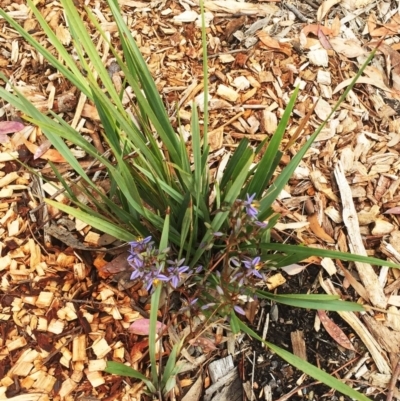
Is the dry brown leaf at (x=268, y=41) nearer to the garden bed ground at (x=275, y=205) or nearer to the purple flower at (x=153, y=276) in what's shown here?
the garden bed ground at (x=275, y=205)

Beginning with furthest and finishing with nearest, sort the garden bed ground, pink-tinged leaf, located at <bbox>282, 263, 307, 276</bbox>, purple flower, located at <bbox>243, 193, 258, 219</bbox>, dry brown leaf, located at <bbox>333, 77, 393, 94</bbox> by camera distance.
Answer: dry brown leaf, located at <bbox>333, 77, 393, 94</bbox>, pink-tinged leaf, located at <bbox>282, 263, 307, 276</bbox>, the garden bed ground, purple flower, located at <bbox>243, 193, 258, 219</bbox>

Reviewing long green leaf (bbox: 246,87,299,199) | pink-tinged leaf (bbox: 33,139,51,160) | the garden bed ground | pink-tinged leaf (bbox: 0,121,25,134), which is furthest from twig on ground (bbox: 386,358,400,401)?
pink-tinged leaf (bbox: 0,121,25,134)

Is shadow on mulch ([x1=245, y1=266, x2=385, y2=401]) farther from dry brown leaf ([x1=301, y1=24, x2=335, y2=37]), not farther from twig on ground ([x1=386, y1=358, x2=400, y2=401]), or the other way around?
dry brown leaf ([x1=301, y1=24, x2=335, y2=37])

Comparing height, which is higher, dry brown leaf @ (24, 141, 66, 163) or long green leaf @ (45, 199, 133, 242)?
long green leaf @ (45, 199, 133, 242)

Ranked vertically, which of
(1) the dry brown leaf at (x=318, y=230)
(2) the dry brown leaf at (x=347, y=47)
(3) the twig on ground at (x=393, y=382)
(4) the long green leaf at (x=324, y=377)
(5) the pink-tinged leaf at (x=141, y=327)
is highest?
(2) the dry brown leaf at (x=347, y=47)

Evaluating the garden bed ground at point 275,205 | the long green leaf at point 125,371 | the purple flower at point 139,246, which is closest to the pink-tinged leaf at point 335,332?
the garden bed ground at point 275,205

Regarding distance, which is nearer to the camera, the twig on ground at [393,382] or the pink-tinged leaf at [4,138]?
the twig on ground at [393,382]
